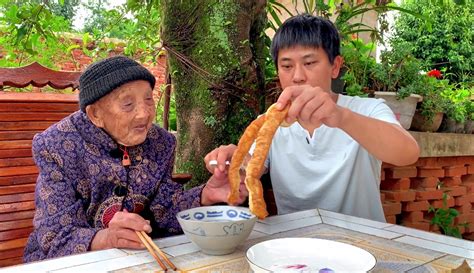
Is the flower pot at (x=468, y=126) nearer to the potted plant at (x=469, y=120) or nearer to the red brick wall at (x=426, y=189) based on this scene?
the potted plant at (x=469, y=120)

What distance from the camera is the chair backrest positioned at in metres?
1.74

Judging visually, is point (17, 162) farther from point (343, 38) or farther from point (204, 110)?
point (343, 38)

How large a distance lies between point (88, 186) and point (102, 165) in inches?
3.3

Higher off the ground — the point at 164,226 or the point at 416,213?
the point at 164,226

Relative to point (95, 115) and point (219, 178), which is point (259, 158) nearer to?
point (219, 178)

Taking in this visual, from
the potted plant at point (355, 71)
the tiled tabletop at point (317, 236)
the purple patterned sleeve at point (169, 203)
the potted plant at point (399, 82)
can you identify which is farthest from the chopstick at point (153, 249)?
the potted plant at point (399, 82)

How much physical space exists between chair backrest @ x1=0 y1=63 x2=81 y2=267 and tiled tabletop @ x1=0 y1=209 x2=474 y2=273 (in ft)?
2.90

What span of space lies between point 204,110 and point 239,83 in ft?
0.70

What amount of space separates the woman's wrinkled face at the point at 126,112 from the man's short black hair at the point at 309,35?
1.84 ft

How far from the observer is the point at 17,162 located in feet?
6.05

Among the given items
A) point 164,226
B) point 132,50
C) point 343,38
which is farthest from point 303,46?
point 132,50

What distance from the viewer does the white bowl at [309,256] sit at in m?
0.93

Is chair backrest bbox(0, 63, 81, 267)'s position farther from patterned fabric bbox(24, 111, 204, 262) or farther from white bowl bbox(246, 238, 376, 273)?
white bowl bbox(246, 238, 376, 273)

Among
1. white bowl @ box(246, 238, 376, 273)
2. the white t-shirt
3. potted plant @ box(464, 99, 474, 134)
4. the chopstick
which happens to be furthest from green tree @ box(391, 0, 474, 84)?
the chopstick
